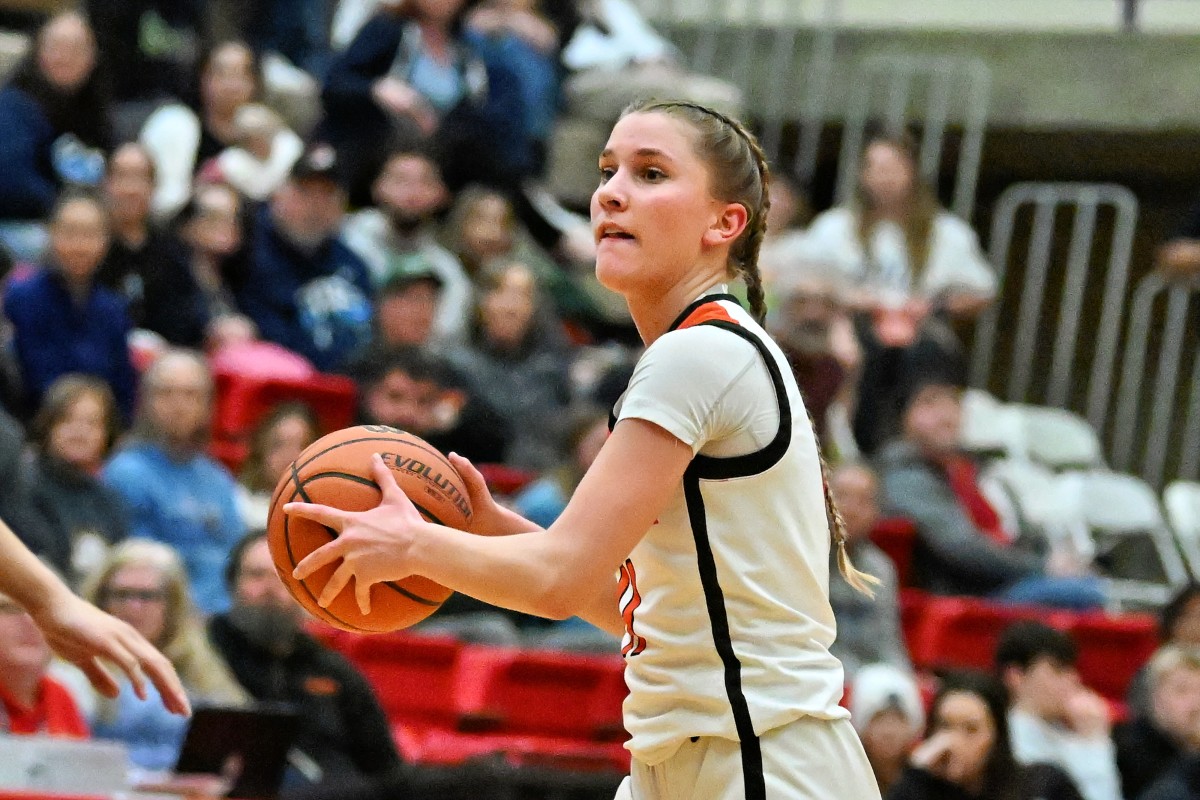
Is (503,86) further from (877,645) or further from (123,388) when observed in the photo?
(877,645)

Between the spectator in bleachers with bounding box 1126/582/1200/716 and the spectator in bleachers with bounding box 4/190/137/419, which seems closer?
the spectator in bleachers with bounding box 4/190/137/419

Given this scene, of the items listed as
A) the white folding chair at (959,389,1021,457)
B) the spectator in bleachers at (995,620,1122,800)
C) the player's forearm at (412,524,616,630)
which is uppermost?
the player's forearm at (412,524,616,630)

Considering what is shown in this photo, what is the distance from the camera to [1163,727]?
7.45 metres

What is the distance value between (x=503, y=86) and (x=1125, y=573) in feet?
14.0

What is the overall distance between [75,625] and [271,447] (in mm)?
4186

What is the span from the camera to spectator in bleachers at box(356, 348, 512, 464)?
8578mm

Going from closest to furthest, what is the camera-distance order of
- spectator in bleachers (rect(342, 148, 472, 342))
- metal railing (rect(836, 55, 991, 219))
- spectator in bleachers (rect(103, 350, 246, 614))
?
spectator in bleachers (rect(103, 350, 246, 614)), spectator in bleachers (rect(342, 148, 472, 342)), metal railing (rect(836, 55, 991, 219))

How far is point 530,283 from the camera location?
31.2 ft

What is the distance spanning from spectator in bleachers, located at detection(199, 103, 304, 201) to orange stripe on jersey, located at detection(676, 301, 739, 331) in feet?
22.8

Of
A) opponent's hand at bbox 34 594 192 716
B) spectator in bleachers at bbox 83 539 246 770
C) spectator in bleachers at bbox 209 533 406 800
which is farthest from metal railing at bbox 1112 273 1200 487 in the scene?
opponent's hand at bbox 34 594 192 716

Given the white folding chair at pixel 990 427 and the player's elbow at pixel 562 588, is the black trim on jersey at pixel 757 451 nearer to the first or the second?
the player's elbow at pixel 562 588

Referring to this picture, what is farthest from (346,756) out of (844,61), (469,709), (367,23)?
(844,61)

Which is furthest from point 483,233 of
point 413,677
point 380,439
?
point 380,439

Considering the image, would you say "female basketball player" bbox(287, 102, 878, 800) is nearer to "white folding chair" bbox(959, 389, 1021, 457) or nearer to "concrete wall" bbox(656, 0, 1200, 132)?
"white folding chair" bbox(959, 389, 1021, 457)
